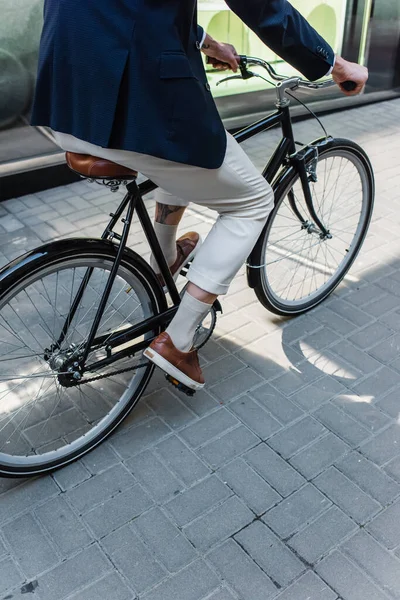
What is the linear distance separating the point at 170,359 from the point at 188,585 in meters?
0.85

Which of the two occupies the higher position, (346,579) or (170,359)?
(170,359)

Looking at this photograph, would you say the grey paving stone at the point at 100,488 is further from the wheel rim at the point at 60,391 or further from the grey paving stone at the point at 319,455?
the grey paving stone at the point at 319,455

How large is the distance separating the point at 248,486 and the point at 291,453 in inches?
10.5

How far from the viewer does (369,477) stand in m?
2.73

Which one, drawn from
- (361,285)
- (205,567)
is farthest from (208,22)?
A: (205,567)

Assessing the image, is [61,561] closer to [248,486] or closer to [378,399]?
[248,486]

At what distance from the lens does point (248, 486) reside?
2.68 metres

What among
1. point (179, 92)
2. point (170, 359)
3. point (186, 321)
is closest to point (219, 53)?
point (179, 92)

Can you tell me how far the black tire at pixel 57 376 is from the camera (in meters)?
2.38

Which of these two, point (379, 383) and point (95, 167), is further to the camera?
point (379, 383)

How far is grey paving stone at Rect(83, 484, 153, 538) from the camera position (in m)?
2.50

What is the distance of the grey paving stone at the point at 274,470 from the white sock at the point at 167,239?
908 mm

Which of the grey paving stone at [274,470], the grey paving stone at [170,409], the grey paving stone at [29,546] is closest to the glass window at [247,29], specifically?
the grey paving stone at [170,409]

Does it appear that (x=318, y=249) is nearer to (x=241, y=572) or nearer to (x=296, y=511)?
(x=296, y=511)
